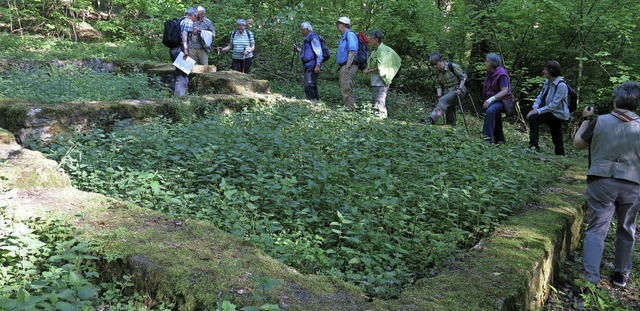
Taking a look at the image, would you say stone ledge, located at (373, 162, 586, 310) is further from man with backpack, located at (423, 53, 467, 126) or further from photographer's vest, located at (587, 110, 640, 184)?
man with backpack, located at (423, 53, 467, 126)

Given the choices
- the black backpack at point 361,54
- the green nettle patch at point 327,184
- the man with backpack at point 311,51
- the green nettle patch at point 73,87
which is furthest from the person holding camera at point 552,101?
the green nettle patch at point 73,87

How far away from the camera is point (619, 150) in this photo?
4.14 meters

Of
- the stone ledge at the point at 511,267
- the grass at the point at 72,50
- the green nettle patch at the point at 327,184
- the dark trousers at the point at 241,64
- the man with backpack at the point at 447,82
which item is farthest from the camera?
the grass at the point at 72,50

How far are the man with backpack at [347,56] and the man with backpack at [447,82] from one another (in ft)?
5.33

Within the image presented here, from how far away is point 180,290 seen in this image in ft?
8.71

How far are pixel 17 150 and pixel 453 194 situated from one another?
177 inches

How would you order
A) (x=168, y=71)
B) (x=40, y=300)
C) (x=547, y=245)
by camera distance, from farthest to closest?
(x=168, y=71) → (x=547, y=245) → (x=40, y=300)

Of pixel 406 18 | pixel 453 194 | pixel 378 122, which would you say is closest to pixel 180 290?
pixel 453 194

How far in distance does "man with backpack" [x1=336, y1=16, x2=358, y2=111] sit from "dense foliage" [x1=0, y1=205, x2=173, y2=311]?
6.98 meters

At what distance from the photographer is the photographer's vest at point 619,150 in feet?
13.5

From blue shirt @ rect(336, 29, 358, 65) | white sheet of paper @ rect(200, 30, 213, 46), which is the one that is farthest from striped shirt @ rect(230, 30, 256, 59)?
blue shirt @ rect(336, 29, 358, 65)

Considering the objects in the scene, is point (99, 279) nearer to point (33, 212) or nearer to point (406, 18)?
point (33, 212)

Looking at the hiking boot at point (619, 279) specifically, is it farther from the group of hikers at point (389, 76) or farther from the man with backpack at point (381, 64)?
the man with backpack at point (381, 64)

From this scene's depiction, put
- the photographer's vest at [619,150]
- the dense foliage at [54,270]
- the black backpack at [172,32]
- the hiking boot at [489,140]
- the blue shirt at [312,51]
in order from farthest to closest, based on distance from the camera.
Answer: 1. the blue shirt at [312,51]
2. the black backpack at [172,32]
3. the hiking boot at [489,140]
4. the photographer's vest at [619,150]
5. the dense foliage at [54,270]
